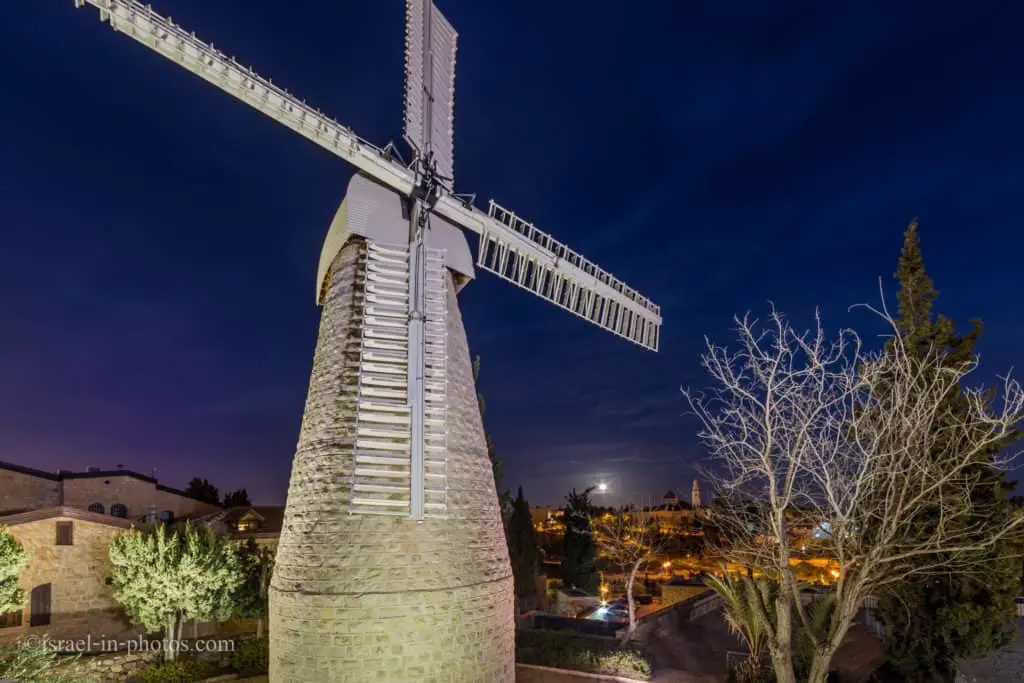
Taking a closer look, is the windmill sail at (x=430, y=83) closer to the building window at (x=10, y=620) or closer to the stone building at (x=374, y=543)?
the stone building at (x=374, y=543)

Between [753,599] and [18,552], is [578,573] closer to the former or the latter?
[753,599]

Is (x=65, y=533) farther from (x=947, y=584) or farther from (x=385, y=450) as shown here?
(x=947, y=584)

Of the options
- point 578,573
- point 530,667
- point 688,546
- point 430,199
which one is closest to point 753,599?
point 530,667

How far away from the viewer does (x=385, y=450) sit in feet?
32.2

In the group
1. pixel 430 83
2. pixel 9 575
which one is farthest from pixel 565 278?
pixel 9 575

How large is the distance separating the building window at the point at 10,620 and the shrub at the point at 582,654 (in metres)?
13.0

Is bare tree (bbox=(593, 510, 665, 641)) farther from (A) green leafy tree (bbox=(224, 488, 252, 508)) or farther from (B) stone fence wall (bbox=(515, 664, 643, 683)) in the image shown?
(A) green leafy tree (bbox=(224, 488, 252, 508))

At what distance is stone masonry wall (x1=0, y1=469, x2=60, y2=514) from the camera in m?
22.4

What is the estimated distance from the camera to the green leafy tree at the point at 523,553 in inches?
1028

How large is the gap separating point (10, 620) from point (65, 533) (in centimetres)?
252

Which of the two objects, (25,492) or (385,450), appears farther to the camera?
(25,492)

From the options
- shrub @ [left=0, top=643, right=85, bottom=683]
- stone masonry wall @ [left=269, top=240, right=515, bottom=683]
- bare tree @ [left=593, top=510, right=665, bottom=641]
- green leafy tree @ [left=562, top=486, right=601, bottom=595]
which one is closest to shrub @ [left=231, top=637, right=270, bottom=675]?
shrub @ [left=0, top=643, right=85, bottom=683]

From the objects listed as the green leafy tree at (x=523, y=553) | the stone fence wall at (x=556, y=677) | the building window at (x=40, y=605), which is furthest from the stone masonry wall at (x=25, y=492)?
the stone fence wall at (x=556, y=677)

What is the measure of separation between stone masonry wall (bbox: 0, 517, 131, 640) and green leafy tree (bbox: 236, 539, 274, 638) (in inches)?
154
